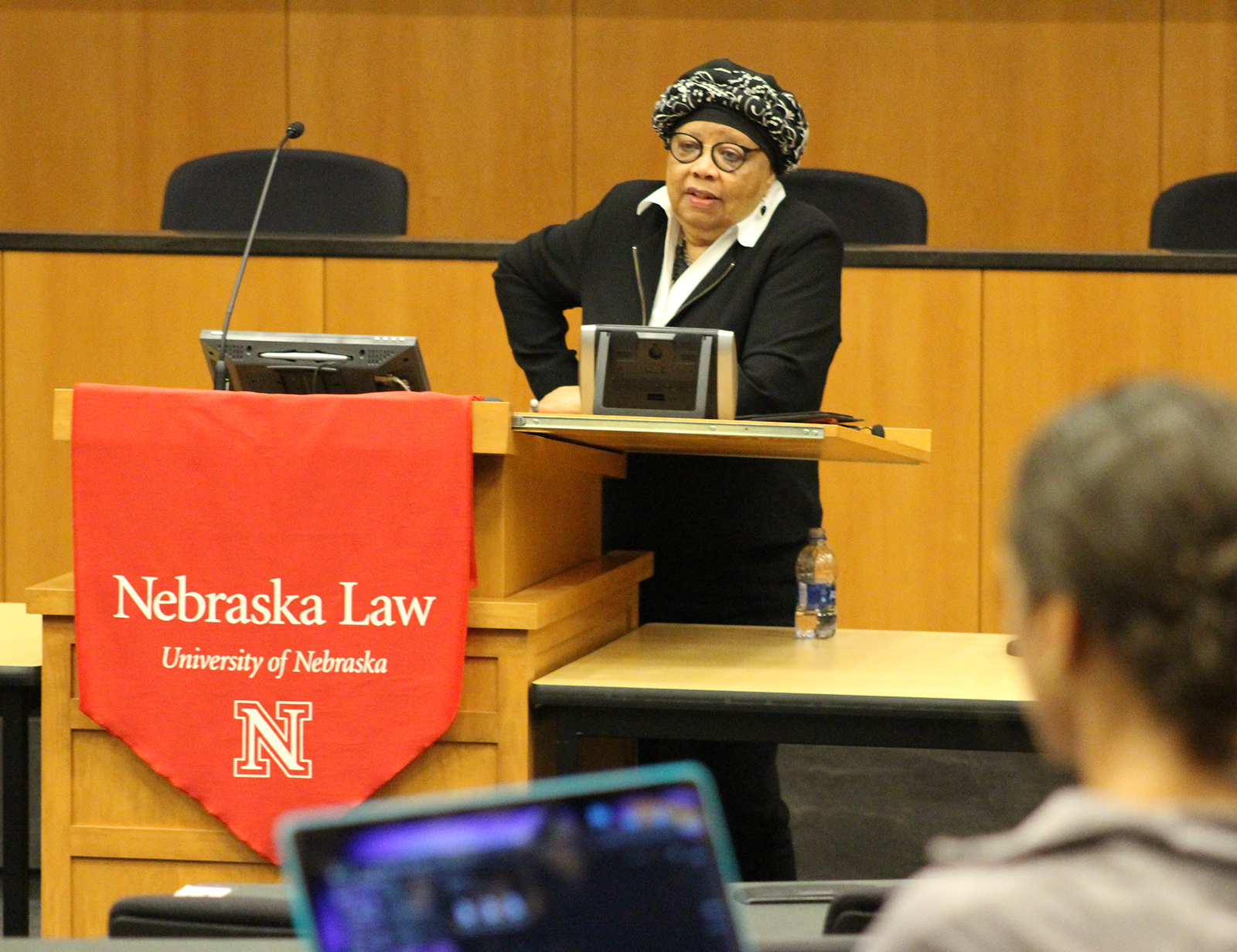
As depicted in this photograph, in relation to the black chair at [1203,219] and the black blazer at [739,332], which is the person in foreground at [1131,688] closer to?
the black blazer at [739,332]

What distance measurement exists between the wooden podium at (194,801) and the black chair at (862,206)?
1969mm

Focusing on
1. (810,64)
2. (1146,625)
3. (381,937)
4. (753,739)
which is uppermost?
(810,64)

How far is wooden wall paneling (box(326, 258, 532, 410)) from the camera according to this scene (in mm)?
3893

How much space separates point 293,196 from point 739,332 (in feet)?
6.42

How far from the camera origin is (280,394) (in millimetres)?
2059

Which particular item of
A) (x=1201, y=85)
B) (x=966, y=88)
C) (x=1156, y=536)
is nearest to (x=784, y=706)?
(x=1156, y=536)

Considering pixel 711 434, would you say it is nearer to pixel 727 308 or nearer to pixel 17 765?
pixel 727 308

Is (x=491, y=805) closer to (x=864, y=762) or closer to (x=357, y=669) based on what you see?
(x=357, y=669)

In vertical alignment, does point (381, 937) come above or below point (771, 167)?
below

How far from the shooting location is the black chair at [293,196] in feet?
13.8

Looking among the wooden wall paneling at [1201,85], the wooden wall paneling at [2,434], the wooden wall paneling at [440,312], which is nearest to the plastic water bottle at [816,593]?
the wooden wall paneling at [440,312]

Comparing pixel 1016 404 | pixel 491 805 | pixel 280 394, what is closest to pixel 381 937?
pixel 491 805

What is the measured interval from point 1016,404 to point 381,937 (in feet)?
10.9

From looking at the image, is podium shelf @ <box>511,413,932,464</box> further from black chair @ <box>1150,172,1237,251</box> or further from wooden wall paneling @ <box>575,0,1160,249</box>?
wooden wall paneling @ <box>575,0,1160,249</box>
